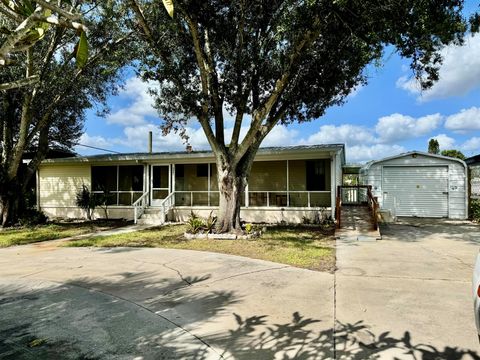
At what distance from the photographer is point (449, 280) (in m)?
5.76

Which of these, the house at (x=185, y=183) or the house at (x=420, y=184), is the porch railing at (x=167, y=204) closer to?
the house at (x=185, y=183)

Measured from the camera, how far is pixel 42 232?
12.5 m

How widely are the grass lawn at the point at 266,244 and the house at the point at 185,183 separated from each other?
8.28 ft

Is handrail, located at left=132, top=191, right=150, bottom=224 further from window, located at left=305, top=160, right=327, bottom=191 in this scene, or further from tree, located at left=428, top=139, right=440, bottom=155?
tree, located at left=428, top=139, right=440, bottom=155

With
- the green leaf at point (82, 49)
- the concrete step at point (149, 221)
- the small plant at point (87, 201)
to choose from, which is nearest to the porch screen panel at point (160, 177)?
the concrete step at point (149, 221)

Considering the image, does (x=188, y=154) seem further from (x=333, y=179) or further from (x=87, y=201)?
(x=333, y=179)

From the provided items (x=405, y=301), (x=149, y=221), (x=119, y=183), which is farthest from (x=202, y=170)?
(x=405, y=301)

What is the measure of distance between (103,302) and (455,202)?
48.6ft

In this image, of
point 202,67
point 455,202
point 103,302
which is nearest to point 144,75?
point 202,67

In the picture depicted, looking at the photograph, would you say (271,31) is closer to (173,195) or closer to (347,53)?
(347,53)

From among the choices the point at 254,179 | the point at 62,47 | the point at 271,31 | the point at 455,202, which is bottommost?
the point at 455,202

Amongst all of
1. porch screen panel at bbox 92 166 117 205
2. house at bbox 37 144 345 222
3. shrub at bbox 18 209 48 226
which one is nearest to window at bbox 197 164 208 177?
house at bbox 37 144 345 222

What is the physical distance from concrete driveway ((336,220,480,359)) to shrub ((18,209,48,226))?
12404 millimetres

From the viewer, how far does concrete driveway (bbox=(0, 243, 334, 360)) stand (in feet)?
11.4
